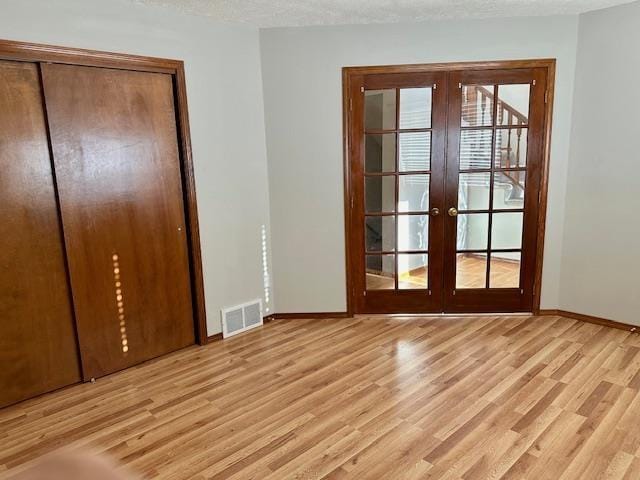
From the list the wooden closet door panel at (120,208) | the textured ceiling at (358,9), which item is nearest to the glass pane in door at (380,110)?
the textured ceiling at (358,9)

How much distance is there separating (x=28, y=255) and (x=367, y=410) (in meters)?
2.25

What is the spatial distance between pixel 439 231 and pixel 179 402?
2.49 m

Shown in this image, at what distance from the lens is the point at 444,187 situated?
3.83 m

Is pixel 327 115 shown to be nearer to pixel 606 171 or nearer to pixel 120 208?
pixel 120 208

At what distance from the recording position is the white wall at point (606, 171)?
3381 mm

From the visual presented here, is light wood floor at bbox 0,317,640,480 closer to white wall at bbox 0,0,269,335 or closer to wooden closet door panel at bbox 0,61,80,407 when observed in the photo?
wooden closet door panel at bbox 0,61,80,407

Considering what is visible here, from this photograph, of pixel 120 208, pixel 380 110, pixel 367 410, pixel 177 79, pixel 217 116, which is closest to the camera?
pixel 367 410

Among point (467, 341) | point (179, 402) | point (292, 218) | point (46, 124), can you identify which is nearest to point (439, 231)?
point (467, 341)

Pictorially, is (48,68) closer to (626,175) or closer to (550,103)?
(550,103)

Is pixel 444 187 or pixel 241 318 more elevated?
pixel 444 187

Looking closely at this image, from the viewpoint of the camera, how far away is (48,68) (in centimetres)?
266

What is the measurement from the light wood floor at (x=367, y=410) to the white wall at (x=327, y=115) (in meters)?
0.61

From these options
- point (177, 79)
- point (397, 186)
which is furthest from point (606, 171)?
point (177, 79)

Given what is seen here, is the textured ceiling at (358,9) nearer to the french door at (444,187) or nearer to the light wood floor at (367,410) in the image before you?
the french door at (444,187)
